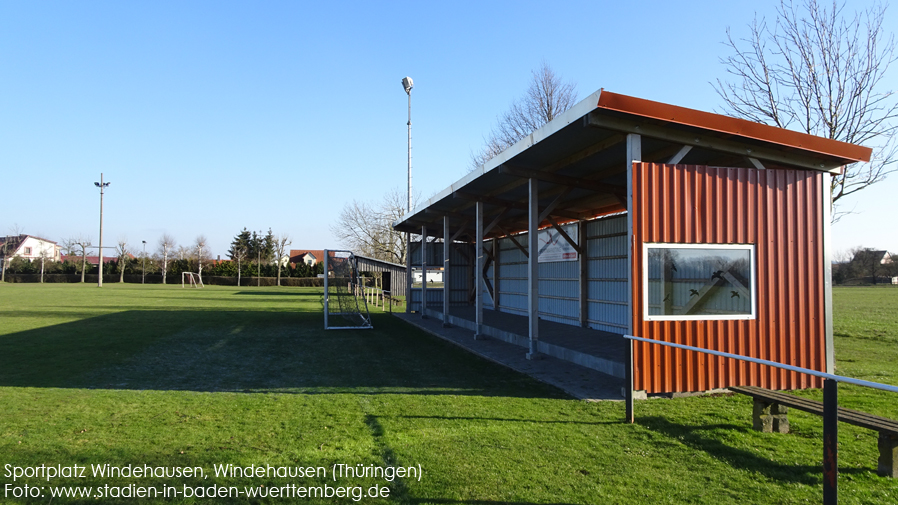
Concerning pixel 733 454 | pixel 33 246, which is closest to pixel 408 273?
pixel 733 454

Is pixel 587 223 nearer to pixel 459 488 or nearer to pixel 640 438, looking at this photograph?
pixel 640 438

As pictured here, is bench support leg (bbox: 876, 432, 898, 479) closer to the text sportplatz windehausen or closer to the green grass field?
the green grass field

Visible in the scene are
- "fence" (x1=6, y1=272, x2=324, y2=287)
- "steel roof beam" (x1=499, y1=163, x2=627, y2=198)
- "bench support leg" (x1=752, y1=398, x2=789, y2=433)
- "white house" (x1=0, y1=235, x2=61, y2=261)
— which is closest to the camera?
"bench support leg" (x1=752, y1=398, x2=789, y2=433)

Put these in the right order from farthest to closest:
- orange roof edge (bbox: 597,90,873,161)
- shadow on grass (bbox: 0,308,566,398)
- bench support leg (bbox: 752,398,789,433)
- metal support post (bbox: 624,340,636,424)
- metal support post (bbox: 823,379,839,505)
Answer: shadow on grass (bbox: 0,308,566,398) → orange roof edge (bbox: 597,90,873,161) → metal support post (bbox: 624,340,636,424) → bench support leg (bbox: 752,398,789,433) → metal support post (bbox: 823,379,839,505)

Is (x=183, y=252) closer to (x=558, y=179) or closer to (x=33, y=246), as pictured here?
(x=33, y=246)

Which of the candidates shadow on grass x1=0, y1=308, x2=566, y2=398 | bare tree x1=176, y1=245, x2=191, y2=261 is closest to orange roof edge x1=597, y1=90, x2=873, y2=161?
shadow on grass x1=0, y1=308, x2=566, y2=398

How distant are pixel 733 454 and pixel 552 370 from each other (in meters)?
4.24

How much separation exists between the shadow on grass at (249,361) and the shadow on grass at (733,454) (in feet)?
5.65

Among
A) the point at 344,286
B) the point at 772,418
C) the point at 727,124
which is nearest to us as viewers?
the point at 772,418

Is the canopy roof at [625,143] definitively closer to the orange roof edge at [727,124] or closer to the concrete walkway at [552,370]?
the orange roof edge at [727,124]

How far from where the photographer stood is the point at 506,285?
19.1 metres

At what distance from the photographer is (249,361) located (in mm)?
9859

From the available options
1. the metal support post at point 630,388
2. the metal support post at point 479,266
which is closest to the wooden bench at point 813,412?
the metal support post at point 630,388

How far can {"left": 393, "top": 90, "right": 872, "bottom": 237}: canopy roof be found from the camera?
6523mm
